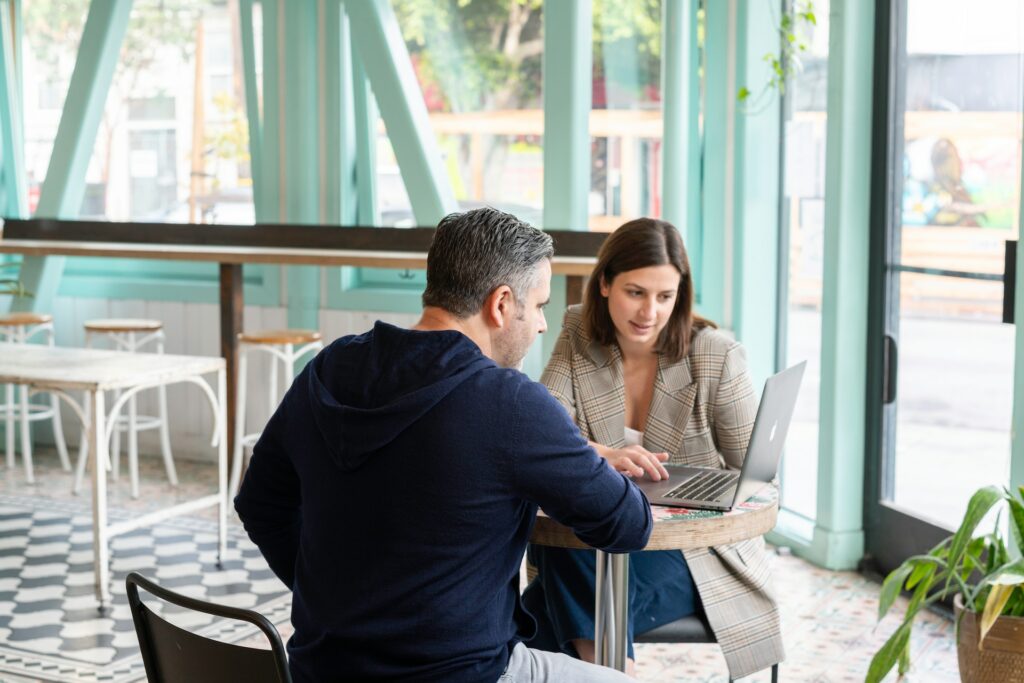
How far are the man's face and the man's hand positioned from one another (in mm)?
574

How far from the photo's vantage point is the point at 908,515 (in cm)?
453

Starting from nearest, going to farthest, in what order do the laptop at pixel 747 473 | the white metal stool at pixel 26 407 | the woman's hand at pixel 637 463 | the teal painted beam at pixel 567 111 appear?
the laptop at pixel 747 473, the woman's hand at pixel 637 463, the teal painted beam at pixel 567 111, the white metal stool at pixel 26 407

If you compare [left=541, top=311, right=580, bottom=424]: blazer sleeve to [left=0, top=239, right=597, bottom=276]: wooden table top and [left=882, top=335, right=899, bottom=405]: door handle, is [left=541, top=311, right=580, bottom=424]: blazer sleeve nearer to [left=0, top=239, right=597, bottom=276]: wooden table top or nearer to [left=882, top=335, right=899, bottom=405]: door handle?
[left=0, top=239, right=597, bottom=276]: wooden table top

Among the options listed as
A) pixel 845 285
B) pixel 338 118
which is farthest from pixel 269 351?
pixel 845 285

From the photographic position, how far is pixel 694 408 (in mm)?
3113

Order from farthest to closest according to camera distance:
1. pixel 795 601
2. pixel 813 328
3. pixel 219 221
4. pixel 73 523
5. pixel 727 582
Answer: pixel 219 221 < pixel 73 523 < pixel 813 328 < pixel 795 601 < pixel 727 582

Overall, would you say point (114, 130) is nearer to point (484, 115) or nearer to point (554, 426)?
point (484, 115)

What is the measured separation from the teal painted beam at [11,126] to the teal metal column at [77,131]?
556mm

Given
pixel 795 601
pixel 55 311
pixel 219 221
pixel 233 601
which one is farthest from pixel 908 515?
pixel 55 311

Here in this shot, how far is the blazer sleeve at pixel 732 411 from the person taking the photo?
310 centimetres

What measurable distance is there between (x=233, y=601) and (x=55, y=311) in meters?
3.34

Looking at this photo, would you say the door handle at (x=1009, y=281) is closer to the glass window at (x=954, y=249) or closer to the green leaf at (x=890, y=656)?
the glass window at (x=954, y=249)

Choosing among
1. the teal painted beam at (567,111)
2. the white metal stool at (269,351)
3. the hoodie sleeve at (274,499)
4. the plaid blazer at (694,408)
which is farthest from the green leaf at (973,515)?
the white metal stool at (269,351)

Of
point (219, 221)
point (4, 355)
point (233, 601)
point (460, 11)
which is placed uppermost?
point (460, 11)
